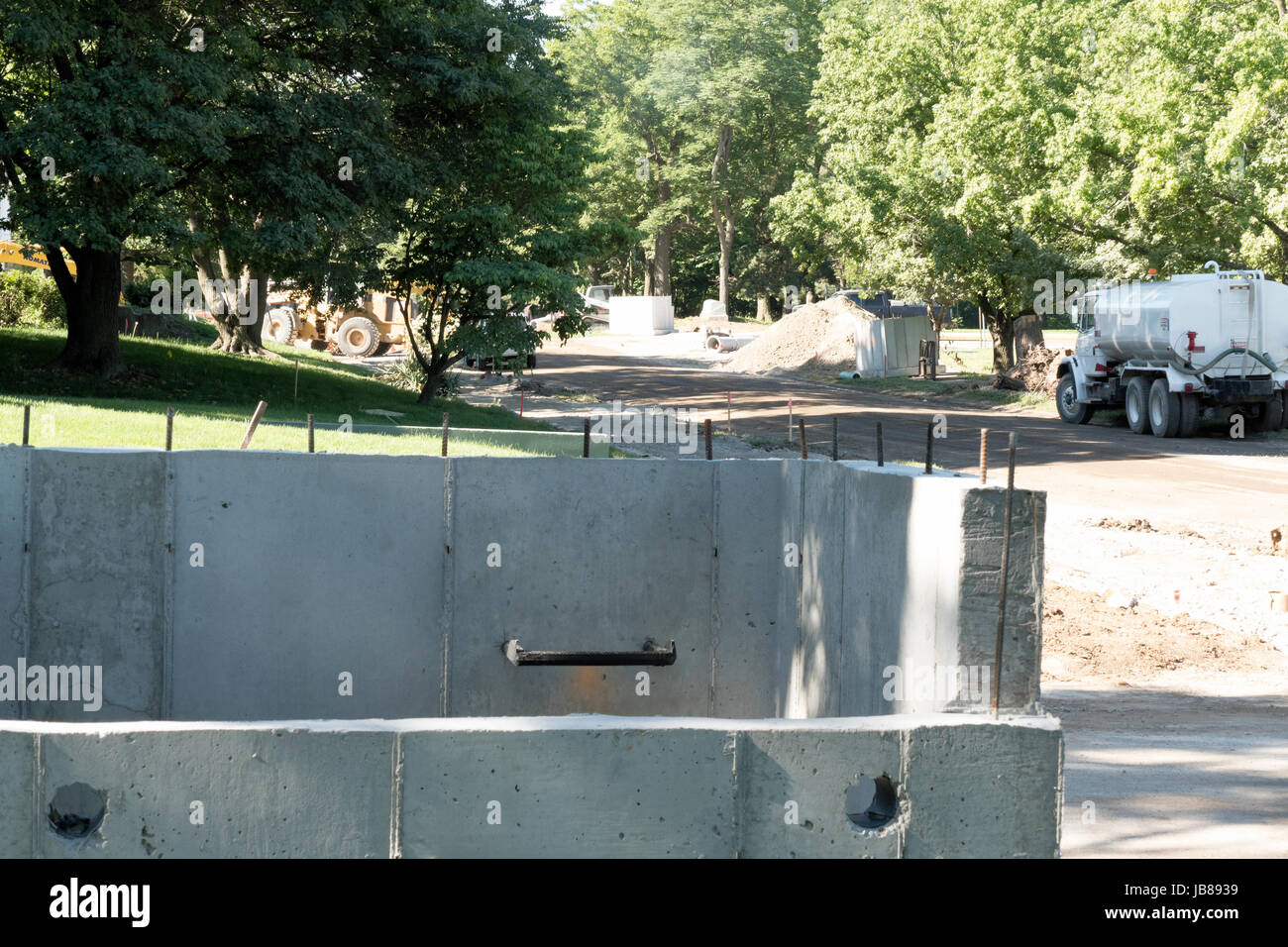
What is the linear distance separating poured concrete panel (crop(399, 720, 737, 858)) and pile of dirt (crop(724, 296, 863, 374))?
3802 cm

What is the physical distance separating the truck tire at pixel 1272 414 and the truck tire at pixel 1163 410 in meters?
1.82

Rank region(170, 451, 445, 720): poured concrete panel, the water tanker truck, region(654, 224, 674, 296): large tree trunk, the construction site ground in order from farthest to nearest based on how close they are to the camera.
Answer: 1. region(654, 224, 674, 296): large tree trunk
2. the water tanker truck
3. region(170, 451, 445, 720): poured concrete panel
4. the construction site ground

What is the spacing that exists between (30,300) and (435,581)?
2638 cm

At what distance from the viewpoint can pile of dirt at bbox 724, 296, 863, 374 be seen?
4328cm

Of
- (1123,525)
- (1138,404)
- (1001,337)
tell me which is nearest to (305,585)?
(1123,525)

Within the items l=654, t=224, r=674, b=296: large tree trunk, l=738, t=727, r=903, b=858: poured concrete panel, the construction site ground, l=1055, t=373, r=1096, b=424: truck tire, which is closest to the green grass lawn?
the construction site ground

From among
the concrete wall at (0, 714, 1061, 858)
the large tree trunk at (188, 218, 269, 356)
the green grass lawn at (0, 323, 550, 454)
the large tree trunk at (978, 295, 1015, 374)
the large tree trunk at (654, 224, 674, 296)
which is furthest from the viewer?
the large tree trunk at (654, 224, 674, 296)

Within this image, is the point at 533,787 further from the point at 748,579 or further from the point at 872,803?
the point at 748,579

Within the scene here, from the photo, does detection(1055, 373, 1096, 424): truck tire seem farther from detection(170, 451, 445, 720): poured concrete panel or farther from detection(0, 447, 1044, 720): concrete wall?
detection(170, 451, 445, 720): poured concrete panel

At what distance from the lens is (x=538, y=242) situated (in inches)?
961

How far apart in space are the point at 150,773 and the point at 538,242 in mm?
20460

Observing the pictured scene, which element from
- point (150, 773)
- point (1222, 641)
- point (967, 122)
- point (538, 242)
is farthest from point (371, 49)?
point (150, 773)

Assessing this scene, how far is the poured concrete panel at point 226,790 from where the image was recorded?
15.3 ft
